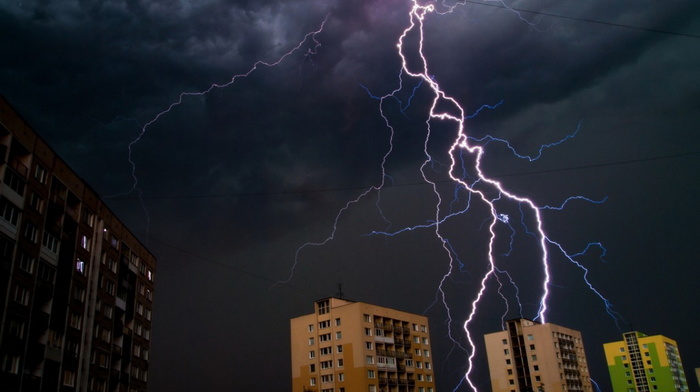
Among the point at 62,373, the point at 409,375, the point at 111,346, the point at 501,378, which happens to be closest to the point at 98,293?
the point at 111,346

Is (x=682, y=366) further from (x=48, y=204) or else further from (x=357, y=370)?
(x=48, y=204)

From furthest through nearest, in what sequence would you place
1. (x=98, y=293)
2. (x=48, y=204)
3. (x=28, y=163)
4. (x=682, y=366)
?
(x=682, y=366) → (x=98, y=293) → (x=48, y=204) → (x=28, y=163)

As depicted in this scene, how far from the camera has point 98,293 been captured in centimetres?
3017

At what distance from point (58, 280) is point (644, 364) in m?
94.1

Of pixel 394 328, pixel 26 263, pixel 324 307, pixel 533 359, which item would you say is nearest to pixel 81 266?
pixel 26 263

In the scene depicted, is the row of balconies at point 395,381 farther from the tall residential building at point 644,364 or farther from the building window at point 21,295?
the tall residential building at point 644,364

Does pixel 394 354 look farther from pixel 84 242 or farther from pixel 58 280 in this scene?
pixel 58 280

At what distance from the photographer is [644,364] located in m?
91.8

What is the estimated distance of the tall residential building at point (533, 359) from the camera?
204 feet

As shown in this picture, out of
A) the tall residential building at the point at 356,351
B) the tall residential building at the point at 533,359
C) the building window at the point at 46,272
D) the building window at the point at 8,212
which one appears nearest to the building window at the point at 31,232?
the building window at the point at 8,212

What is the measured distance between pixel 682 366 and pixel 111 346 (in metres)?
105

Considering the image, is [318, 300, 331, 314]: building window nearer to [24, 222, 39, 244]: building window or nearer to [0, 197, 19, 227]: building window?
[24, 222, 39, 244]: building window

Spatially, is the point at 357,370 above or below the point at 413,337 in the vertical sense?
below

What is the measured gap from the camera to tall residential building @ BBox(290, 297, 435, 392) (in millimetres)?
48562
